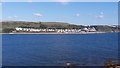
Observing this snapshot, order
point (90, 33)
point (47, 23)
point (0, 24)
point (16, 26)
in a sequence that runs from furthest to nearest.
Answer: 1. point (90, 33)
2. point (47, 23)
3. point (16, 26)
4. point (0, 24)

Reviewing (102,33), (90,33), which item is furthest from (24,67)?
(102,33)

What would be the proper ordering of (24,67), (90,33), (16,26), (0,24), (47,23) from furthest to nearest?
(90,33) < (47,23) < (16,26) < (0,24) < (24,67)

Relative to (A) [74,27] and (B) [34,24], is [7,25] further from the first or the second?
(A) [74,27]

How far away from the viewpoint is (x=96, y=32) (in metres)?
181

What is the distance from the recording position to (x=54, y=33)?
564 feet

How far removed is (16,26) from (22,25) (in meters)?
3.30

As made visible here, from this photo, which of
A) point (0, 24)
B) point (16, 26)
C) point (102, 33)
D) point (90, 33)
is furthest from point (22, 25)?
point (102, 33)

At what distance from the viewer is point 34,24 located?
158m

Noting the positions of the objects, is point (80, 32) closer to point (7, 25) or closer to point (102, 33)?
point (102, 33)

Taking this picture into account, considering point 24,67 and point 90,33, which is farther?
point 90,33

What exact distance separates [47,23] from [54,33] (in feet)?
33.0

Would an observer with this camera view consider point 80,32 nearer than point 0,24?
No

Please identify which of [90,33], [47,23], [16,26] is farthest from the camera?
[90,33]

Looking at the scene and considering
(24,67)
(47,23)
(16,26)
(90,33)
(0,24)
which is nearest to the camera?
(24,67)
